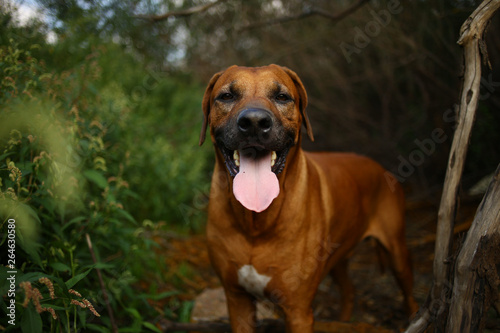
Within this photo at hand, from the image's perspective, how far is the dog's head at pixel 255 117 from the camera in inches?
84.1

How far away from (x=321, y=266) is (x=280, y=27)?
14.9ft

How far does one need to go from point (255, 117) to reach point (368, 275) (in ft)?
9.58

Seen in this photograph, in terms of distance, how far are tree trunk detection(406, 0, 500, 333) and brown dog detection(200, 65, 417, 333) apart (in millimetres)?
660

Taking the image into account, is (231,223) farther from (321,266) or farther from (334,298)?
(334,298)

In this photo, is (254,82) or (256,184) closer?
(256,184)

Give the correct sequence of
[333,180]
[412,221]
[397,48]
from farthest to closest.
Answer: [412,221]
[397,48]
[333,180]

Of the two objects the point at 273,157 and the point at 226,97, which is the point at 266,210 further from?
the point at 226,97

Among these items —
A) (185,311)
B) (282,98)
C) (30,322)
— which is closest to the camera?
(30,322)

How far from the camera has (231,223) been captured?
2.43 metres

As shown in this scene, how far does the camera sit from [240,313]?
2553mm

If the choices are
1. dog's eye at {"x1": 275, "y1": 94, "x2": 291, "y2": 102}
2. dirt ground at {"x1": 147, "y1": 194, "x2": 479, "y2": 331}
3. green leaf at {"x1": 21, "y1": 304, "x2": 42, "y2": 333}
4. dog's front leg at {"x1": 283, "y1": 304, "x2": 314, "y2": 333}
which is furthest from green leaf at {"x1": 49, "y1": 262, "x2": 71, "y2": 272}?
dog's eye at {"x1": 275, "y1": 94, "x2": 291, "y2": 102}

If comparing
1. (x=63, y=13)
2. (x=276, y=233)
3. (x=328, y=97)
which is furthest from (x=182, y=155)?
(x=276, y=233)

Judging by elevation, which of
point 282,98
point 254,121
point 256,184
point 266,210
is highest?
point 282,98

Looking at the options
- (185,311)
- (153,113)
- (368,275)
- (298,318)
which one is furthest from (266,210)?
(153,113)
